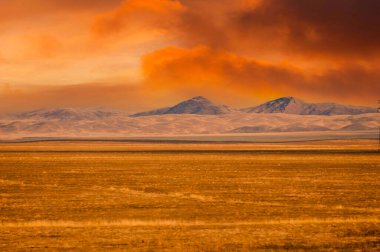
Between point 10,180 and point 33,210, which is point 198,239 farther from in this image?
point 10,180

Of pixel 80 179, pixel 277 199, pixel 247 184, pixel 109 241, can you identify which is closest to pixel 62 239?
pixel 109 241

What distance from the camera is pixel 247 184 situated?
163ft

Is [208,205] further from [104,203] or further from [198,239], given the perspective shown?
[198,239]

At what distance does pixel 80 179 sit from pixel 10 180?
244 inches

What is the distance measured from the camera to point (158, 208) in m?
34.2

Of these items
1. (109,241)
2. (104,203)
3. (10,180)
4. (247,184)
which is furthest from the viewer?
(10,180)

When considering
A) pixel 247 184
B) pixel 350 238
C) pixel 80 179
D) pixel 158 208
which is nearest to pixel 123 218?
pixel 158 208

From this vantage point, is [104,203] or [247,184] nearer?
[104,203]

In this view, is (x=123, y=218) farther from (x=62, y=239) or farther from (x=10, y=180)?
(x=10, y=180)

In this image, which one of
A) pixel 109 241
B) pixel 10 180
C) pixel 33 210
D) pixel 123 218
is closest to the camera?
pixel 109 241

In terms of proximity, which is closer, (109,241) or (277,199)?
(109,241)

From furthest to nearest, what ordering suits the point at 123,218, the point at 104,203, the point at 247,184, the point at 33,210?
the point at 247,184, the point at 104,203, the point at 33,210, the point at 123,218

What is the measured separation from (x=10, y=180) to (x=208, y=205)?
2598 cm

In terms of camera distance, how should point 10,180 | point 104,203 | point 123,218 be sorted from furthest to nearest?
point 10,180 → point 104,203 → point 123,218
